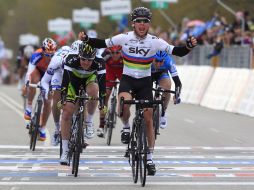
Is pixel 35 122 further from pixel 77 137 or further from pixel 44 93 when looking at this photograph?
pixel 77 137

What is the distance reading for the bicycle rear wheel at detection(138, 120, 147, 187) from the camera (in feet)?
36.8

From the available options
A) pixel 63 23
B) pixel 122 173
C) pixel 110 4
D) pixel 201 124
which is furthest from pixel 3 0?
pixel 122 173

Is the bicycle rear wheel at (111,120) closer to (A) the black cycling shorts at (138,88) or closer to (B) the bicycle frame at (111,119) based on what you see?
(B) the bicycle frame at (111,119)

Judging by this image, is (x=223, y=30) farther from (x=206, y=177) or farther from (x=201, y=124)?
(x=206, y=177)

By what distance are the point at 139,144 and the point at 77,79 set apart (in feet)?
6.28

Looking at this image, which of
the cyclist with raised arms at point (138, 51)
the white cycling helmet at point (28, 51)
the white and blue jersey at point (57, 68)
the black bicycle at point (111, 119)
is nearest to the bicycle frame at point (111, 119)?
the black bicycle at point (111, 119)

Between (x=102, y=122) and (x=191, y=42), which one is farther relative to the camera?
(x=102, y=122)

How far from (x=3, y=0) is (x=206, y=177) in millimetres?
135959

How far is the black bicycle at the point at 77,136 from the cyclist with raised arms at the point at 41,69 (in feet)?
11.2

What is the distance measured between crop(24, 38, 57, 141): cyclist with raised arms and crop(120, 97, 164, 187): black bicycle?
4.41 m

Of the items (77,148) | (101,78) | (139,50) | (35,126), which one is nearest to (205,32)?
(35,126)

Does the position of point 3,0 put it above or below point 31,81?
below

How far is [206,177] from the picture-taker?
1216cm

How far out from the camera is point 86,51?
1245cm
